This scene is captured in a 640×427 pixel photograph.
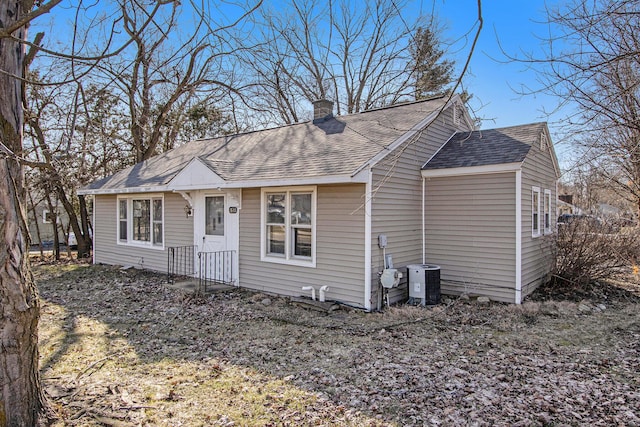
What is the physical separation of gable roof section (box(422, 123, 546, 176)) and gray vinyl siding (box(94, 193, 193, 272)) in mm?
6524

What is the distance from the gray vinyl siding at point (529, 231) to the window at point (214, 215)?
682 centimetres

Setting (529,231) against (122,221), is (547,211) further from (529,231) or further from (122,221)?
(122,221)

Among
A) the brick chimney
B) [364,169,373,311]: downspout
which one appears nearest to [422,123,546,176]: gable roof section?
[364,169,373,311]: downspout

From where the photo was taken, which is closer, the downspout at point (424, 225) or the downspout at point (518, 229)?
the downspout at point (518, 229)

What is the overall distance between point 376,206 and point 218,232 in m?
4.38

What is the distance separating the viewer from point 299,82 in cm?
2175

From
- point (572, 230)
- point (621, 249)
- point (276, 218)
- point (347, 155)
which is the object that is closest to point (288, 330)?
point (276, 218)

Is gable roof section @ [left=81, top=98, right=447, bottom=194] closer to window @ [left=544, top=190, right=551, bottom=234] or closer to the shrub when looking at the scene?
window @ [left=544, top=190, right=551, bottom=234]

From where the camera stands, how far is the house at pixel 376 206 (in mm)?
7534

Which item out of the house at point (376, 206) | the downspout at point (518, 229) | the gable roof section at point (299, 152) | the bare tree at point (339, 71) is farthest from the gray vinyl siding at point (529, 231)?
the bare tree at point (339, 71)

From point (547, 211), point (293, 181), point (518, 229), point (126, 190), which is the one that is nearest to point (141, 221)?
point (126, 190)

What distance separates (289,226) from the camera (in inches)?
329

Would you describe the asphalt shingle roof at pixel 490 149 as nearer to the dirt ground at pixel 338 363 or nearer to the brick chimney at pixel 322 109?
the dirt ground at pixel 338 363

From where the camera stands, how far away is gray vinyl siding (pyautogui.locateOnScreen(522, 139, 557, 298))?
26.7ft
